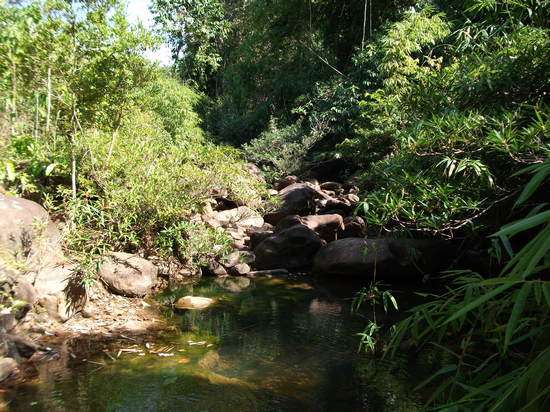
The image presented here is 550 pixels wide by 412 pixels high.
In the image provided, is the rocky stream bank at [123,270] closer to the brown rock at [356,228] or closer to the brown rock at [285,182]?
the brown rock at [356,228]

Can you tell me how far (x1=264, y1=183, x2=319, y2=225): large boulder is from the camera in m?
11.1

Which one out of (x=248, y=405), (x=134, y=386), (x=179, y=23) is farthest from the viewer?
(x=179, y=23)

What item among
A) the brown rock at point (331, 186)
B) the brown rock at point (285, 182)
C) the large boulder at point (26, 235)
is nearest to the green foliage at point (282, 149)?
the brown rock at point (285, 182)

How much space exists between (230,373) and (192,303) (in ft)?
7.17

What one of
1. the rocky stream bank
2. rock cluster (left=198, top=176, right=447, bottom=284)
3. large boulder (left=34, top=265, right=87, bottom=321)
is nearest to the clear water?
the rocky stream bank

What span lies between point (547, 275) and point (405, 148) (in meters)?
1.86

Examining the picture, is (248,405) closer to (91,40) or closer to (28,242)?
(28,242)

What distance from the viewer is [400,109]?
5.77 metres

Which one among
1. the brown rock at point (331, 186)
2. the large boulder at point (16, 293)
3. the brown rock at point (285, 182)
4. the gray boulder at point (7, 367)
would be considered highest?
the brown rock at point (285, 182)

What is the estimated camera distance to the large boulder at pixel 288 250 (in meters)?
8.64

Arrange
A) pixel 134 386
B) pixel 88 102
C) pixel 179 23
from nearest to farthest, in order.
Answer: pixel 134 386 → pixel 88 102 → pixel 179 23

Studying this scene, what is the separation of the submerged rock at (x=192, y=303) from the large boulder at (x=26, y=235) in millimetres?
1769

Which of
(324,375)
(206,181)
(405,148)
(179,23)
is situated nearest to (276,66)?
(179,23)

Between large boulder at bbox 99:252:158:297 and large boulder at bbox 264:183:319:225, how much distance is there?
5.14 meters
